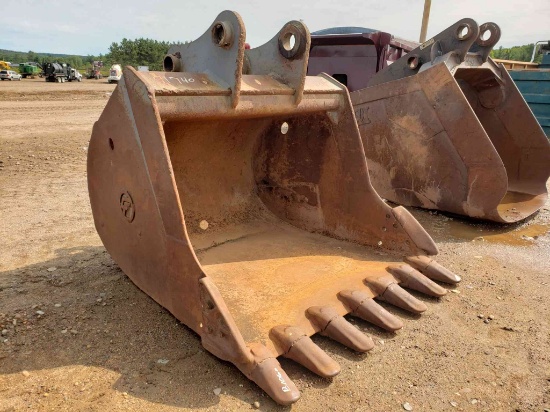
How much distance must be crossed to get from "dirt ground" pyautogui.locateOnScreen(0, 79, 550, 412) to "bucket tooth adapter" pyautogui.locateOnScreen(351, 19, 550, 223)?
23.0 inches

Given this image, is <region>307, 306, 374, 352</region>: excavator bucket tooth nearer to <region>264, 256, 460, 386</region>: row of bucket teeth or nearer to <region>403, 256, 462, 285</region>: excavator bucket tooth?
<region>264, 256, 460, 386</region>: row of bucket teeth

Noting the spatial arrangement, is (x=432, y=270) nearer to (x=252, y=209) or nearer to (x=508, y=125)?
(x=252, y=209)

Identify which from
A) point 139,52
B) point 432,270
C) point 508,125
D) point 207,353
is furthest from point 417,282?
point 139,52

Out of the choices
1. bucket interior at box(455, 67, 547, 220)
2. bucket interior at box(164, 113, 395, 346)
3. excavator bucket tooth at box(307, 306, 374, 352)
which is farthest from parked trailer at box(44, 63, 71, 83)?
excavator bucket tooth at box(307, 306, 374, 352)

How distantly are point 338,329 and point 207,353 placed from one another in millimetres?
574

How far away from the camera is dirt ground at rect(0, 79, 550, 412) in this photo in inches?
66.3

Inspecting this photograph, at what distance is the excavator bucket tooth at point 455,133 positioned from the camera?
3.50 meters

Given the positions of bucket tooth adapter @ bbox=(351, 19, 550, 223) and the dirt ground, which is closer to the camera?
the dirt ground

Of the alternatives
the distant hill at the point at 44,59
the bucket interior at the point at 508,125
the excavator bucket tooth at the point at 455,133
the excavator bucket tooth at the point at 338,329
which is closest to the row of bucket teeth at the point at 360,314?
the excavator bucket tooth at the point at 338,329

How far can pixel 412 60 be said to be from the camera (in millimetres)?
4195

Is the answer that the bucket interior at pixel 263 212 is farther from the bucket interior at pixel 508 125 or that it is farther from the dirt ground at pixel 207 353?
the bucket interior at pixel 508 125

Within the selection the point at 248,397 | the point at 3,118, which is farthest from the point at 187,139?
the point at 3,118

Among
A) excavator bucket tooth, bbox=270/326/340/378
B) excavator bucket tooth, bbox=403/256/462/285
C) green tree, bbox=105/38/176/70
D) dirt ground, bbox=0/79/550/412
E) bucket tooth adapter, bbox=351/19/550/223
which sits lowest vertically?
dirt ground, bbox=0/79/550/412

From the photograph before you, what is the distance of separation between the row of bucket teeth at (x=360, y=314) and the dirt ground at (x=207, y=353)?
0.23ft
